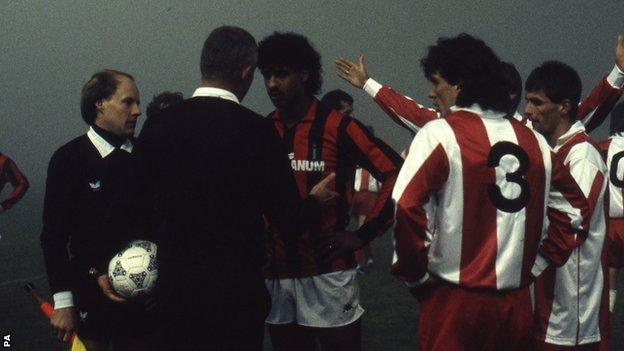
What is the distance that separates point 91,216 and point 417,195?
1694mm

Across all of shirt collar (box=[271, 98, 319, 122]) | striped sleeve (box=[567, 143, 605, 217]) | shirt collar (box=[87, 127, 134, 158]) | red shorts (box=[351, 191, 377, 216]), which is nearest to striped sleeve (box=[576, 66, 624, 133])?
striped sleeve (box=[567, 143, 605, 217])

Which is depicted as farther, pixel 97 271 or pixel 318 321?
pixel 318 321

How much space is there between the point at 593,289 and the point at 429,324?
1.11m

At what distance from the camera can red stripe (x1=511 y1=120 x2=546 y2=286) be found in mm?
2900

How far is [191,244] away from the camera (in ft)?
8.74

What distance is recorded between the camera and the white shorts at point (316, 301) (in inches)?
148

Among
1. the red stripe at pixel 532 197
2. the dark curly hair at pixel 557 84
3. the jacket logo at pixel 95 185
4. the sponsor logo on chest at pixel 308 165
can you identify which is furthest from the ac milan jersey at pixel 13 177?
the red stripe at pixel 532 197

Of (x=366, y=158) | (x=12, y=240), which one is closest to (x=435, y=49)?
(x=366, y=158)

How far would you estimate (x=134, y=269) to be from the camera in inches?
123

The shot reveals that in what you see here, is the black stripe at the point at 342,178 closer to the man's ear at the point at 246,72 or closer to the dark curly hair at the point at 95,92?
the man's ear at the point at 246,72

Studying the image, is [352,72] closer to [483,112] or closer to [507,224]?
[483,112]

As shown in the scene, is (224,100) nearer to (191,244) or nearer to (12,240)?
(191,244)

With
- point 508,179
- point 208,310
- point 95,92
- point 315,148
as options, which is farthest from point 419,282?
point 95,92

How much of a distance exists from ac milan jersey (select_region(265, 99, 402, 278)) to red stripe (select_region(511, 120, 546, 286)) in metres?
0.91
